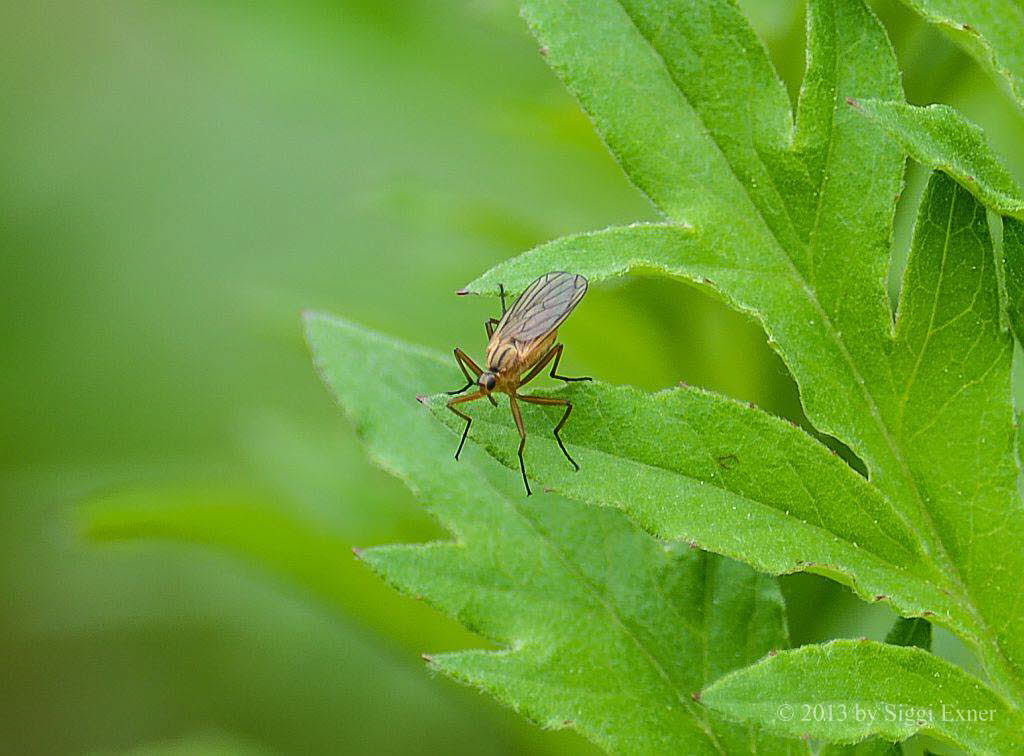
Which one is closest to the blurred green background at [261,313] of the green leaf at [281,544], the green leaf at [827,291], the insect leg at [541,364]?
the green leaf at [281,544]

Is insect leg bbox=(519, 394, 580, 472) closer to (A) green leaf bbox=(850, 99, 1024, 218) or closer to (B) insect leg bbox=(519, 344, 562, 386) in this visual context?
(B) insect leg bbox=(519, 344, 562, 386)

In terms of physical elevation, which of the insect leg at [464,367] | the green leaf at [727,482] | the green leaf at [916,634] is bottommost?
the green leaf at [916,634]

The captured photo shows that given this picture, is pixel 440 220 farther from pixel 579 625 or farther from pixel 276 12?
pixel 276 12

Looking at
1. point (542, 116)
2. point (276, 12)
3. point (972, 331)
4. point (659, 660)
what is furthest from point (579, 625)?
point (276, 12)

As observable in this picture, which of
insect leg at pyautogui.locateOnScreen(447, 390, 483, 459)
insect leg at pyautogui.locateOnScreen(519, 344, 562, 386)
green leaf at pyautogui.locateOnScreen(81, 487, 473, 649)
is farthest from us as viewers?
green leaf at pyautogui.locateOnScreen(81, 487, 473, 649)

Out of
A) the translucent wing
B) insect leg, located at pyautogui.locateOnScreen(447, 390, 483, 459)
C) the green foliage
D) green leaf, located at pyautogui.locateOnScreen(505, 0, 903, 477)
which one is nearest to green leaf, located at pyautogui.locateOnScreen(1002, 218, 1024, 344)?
the green foliage

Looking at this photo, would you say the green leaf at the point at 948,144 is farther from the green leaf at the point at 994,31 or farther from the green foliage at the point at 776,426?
the green leaf at the point at 994,31
